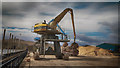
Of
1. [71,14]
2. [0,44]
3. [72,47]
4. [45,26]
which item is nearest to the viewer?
[0,44]

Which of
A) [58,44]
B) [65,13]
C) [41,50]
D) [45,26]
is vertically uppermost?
[65,13]

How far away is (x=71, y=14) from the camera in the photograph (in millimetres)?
23109

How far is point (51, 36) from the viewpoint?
69.4 feet

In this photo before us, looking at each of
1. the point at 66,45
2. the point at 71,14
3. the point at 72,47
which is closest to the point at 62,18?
the point at 71,14

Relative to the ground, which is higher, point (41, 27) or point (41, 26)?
point (41, 26)

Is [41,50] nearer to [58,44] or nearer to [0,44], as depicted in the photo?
[58,44]

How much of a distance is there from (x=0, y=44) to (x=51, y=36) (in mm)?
14829

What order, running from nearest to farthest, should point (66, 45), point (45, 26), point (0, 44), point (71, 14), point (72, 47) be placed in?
point (0, 44), point (45, 26), point (71, 14), point (72, 47), point (66, 45)

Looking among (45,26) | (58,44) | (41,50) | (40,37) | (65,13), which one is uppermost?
(65,13)

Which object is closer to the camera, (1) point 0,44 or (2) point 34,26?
(1) point 0,44

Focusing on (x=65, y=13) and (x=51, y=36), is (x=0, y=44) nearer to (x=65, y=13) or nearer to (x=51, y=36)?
(x=51, y=36)

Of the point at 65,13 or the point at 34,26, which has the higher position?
the point at 65,13

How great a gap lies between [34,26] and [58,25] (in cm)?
533

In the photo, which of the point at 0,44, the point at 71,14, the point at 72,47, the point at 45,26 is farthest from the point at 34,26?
the point at 0,44
